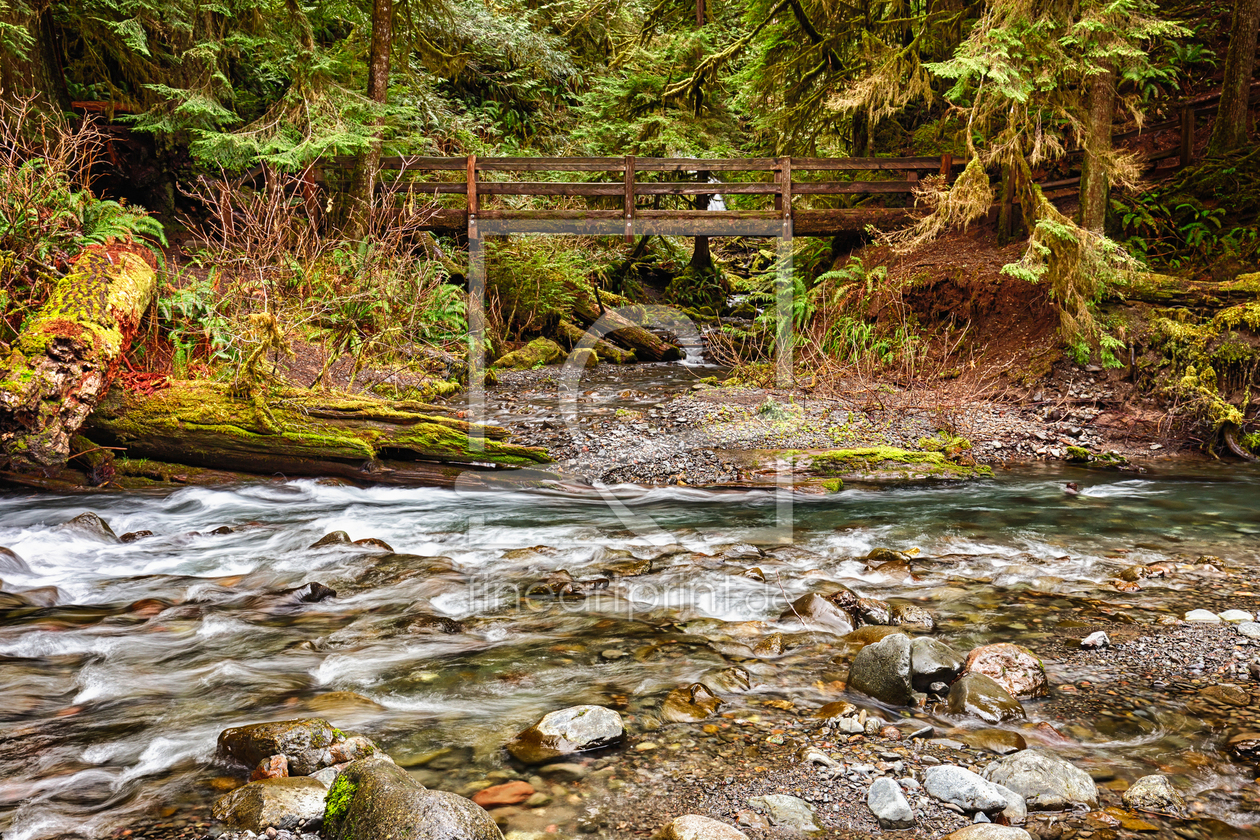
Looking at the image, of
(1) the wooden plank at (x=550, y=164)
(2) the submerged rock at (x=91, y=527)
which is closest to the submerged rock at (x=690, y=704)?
(2) the submerged rock at (x=91, y=527)

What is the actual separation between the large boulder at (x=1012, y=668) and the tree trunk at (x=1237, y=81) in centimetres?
1120

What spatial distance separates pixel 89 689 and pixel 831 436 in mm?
7473

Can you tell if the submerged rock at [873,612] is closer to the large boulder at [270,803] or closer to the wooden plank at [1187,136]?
the large boulder at [270,803]

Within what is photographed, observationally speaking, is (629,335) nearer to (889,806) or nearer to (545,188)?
(545,188)

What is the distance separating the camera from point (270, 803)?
8.37 feet

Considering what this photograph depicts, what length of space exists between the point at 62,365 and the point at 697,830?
6364 mm

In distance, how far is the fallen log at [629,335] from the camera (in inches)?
615

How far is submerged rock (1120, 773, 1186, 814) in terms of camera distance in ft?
8.61

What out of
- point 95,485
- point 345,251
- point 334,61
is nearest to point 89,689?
point 95,485

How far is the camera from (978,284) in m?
11.2

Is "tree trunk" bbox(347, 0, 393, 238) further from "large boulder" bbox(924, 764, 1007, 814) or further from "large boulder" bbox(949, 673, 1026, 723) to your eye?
"large boulder" bbox(924, 764, 1007, 814)

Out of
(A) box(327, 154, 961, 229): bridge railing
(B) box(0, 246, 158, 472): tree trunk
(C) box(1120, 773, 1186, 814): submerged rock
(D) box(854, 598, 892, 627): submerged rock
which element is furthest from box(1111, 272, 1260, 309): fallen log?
(B) box(0, 246, 158, 472): tree trunk

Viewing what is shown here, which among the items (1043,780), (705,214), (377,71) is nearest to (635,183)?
(705,214)

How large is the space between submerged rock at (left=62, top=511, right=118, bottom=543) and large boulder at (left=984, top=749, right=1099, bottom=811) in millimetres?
6600
